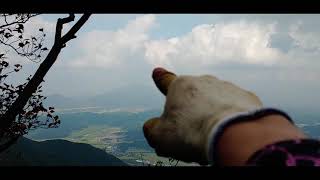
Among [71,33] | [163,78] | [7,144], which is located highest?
[163,78]

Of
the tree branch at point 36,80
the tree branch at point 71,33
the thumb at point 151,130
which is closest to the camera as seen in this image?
the thumb at point 151,130

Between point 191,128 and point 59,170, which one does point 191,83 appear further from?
point 59,170

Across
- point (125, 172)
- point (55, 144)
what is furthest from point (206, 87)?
point (55, 144)

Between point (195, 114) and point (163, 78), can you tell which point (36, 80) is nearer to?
point (163, 78)

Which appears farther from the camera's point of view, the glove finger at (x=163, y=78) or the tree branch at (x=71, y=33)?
the tree branch at (x=71, y=33)

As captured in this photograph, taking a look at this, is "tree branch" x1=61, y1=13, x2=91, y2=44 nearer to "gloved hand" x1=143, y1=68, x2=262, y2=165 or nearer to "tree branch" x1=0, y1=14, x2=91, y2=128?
"tree branch" x1=0, y1=14, x2=91, y2=128

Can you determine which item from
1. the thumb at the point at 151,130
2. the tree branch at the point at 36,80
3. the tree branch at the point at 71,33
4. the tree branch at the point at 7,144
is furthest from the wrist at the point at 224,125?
the tree branch at the point at 7,144

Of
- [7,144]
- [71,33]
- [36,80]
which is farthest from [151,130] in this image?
[7,144]

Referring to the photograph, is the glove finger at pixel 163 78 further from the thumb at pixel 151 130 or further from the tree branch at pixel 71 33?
the tree branch at pixel 71 33

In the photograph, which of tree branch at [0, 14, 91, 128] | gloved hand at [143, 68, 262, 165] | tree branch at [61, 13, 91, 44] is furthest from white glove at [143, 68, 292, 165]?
tree branch at [61, 13, 91, 44]
